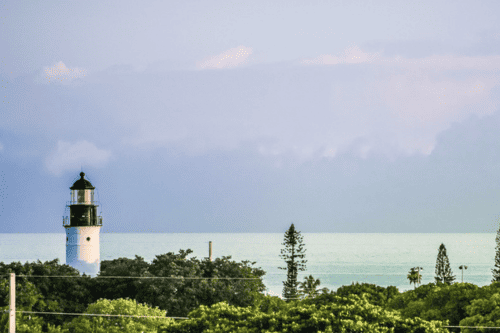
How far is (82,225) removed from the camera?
34.1 metres

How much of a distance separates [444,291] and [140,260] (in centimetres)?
1339

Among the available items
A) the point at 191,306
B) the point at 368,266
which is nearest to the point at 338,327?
the point at 191,306

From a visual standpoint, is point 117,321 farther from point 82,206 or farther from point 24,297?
point 82,206

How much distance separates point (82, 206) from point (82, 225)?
1.02 m

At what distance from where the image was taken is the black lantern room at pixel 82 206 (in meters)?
34.1

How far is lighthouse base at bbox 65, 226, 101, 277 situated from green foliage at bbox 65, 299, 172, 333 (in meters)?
13.8

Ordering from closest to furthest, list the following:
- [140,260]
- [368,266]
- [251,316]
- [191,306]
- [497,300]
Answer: [251,316] → [497,300] → [191,306] → [140,260] → [368,266]

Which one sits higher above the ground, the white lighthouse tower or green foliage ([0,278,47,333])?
the white lighthouse tower

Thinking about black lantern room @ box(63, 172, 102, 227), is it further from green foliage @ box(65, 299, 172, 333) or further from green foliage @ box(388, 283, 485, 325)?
green foliage @ box(388, 283, 485, 325)

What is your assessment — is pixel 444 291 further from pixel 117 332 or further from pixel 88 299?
pixel 88 299

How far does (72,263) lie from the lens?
34.7 meters

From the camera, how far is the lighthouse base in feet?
112

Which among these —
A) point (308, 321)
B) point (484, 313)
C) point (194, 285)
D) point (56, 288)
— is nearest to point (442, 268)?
point (194, 285)

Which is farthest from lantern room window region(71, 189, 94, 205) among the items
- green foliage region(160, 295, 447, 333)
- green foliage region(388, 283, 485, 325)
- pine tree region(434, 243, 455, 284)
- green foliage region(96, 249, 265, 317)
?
pine tree region(434, 243, 455, 284)
